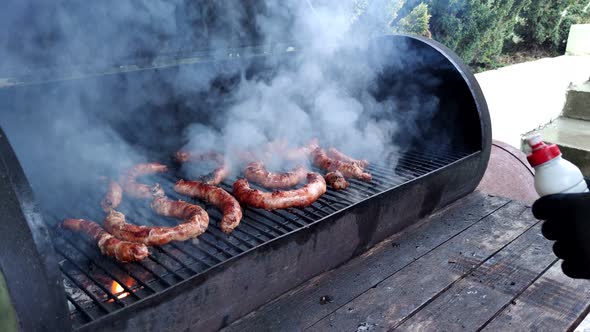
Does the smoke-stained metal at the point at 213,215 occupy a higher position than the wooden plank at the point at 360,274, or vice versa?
the smoke-stained metal at the point at 213,215

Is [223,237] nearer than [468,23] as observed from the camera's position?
Yes

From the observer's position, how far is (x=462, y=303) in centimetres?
256

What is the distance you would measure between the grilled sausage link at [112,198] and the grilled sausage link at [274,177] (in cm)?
86

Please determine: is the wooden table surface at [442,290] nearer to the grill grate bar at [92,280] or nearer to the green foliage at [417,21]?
the grill grate bar at [92,280]

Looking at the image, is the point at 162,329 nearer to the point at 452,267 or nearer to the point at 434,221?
the point at 452,267

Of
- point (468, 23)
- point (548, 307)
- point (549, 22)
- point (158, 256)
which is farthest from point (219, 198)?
point (549, 22)

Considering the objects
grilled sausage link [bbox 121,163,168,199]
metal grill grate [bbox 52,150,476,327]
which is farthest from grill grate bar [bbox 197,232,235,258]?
grilled sausage link [bbox 121,163,168,199]

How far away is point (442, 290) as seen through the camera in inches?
105

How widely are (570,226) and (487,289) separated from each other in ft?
3.01

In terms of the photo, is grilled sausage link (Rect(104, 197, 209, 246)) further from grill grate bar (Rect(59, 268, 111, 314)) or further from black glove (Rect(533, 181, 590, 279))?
black glove (Rect(533, 181, 590, 279))

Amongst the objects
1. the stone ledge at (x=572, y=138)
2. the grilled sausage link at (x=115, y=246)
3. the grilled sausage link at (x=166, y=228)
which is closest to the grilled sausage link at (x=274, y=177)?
the grilled sausage link at (x=166, y=228)

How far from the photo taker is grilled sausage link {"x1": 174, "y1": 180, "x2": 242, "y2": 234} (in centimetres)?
258

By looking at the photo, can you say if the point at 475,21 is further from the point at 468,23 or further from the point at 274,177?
the point at 274,177

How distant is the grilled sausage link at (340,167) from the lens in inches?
131
